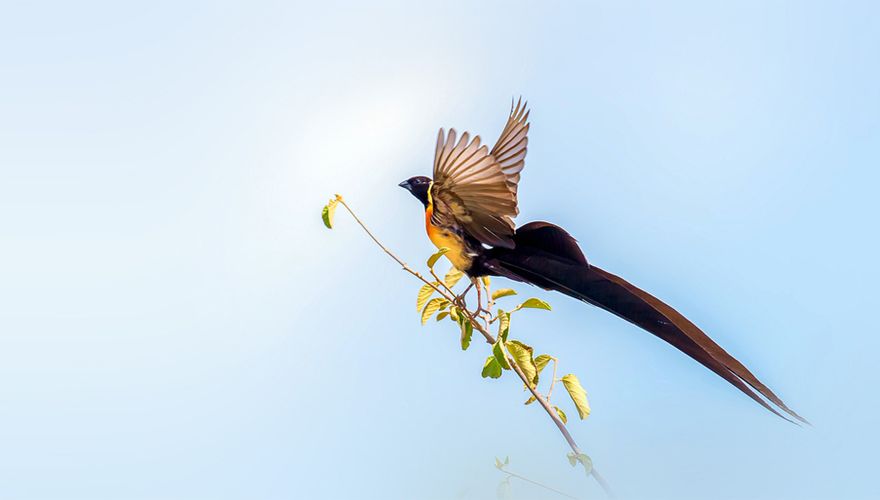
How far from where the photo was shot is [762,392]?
1.51m

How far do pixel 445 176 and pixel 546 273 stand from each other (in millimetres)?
311

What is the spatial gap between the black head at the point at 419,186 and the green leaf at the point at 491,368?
1.48 feet

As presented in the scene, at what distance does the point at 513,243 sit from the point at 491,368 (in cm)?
29

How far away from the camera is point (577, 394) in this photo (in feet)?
6.01

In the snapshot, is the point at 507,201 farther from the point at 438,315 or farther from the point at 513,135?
the point at 438,315

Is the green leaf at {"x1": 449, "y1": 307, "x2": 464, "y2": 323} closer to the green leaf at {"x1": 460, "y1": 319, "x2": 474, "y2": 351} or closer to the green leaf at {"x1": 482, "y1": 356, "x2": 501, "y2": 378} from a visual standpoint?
the green leaf at {"x1": 460, "y1": 319, "x2": 474, "y2": 351}

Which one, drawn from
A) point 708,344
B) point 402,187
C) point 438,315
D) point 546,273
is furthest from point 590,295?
point 402,187

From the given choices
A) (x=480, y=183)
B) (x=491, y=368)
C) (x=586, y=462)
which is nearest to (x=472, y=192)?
(x=480, y=183)

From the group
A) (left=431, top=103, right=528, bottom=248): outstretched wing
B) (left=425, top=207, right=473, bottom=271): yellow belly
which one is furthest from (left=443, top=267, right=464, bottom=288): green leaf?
(left=431, top=103, right=528, bottom=248): outstretched wing

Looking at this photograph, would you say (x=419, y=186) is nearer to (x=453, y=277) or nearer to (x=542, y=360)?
(x=453, y=277)

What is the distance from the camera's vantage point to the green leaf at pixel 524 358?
5.80ft

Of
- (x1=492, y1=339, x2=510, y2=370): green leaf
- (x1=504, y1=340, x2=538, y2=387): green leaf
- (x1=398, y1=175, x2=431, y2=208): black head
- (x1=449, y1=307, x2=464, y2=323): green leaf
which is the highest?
(x1=398, y1=175, x2=431, y2=208): black head

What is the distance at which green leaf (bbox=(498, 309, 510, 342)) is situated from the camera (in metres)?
1.74

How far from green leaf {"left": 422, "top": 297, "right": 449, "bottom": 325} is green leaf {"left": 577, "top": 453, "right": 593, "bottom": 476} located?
529 mm
